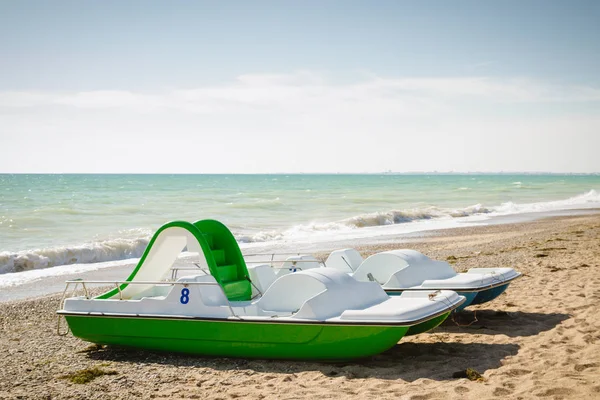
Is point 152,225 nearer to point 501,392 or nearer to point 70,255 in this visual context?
point 70,255

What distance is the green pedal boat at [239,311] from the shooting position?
21.4 feet

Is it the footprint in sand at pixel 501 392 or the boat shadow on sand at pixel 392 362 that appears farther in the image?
the boat shadow on sand at pixel 392 362

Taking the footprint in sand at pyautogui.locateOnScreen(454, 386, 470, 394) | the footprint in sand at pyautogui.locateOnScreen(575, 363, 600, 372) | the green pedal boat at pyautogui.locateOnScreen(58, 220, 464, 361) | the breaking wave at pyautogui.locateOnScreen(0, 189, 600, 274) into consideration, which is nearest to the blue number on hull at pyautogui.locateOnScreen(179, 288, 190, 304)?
the green pedal boat at pyautogui.locateOnScreen(58, 220, 464, 361)

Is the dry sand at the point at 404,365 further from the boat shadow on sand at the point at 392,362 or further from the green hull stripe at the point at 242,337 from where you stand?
the green hull stripe at the point at 242,337

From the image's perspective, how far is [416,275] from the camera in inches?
347

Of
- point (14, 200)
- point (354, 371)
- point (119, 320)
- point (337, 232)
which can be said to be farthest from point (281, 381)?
point (14, 200)

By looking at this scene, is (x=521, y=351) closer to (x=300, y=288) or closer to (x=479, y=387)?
(x=479, y=387)

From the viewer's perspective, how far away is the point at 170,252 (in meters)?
8.23

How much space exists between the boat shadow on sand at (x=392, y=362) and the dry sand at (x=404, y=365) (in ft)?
0.03

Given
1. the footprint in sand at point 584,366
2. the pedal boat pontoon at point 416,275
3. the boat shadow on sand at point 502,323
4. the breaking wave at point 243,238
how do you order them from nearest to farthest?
1. the footprint in sand at point 584,366
2. the boat shadow on sand at point 502,323
3. the pedal boat pontoon at point 416,275
4. the breaking wave at point 243,238

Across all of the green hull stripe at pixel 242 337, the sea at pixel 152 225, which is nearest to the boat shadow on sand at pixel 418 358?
the green hull stripe at pixel 242 337

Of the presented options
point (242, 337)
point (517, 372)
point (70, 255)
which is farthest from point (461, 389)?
point (70, 255)

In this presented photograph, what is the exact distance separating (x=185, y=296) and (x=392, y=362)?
2419mm

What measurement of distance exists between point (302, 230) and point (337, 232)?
164cm
